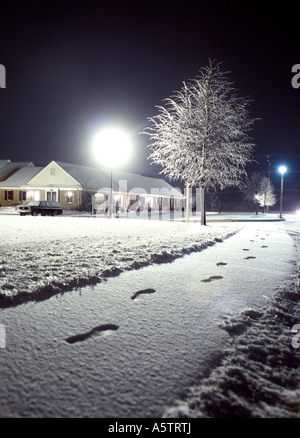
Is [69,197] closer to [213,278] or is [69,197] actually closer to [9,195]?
[9,195]

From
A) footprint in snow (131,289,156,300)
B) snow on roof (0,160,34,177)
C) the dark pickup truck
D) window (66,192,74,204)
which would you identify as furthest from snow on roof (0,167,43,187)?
footprint in snow (131,289,156,300)

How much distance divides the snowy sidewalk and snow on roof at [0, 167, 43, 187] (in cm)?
3731

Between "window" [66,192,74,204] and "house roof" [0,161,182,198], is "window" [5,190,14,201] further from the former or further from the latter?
"window" [66,192,74,204]

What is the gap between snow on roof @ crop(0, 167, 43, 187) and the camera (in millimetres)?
35656

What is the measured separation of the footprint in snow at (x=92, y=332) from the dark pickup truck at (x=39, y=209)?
26.2m

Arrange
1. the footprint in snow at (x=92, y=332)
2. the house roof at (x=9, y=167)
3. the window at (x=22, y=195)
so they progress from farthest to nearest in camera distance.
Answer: the house roof at (x=9, y=167) → the window at (x=22, y=195) → the footprint in snow at (x=92, y=332)

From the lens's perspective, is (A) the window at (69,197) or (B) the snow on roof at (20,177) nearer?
(A) the window at (69,197)

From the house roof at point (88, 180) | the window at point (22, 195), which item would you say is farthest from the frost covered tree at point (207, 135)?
the window at point (22, 195)

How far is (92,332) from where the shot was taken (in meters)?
2.10

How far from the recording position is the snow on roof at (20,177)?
117 ft

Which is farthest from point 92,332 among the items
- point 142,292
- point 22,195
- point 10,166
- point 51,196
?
point 10,166

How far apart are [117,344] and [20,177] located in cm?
4147

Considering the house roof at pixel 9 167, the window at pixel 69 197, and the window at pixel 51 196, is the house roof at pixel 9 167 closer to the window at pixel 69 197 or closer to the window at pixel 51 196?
the window at pixel 51 196

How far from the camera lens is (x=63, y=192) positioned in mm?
32688
